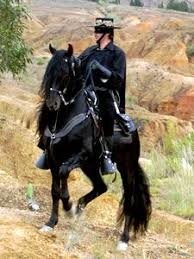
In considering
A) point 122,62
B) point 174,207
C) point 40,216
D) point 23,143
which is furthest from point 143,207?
point 23,143

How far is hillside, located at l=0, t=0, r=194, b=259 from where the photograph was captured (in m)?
7.70

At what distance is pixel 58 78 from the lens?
7801 mm

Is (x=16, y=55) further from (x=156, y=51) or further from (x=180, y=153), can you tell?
(x=156, y=51)

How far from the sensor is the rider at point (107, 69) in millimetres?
8391

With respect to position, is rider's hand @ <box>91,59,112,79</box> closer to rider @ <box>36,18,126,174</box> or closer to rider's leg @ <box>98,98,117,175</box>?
rider @ <box>36,18,126,174</box>

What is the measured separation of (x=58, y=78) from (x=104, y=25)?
1178 millimetres

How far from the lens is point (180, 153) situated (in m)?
16.6

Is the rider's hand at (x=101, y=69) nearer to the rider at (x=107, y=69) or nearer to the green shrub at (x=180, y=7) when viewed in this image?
the rider at (x=107, y=69)

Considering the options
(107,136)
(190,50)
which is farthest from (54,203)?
(190,50)

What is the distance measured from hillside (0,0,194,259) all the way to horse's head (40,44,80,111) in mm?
1353

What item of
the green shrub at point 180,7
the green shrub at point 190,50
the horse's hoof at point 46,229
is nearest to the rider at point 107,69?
the horse's hoof at point 46,229

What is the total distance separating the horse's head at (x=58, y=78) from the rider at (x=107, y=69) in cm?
42

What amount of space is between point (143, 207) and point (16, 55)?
7843mm

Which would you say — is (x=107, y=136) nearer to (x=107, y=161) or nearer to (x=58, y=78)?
(x=107, y=161)
